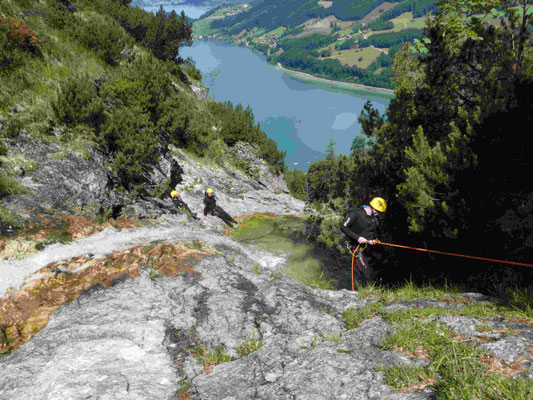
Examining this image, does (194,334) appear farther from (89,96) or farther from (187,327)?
(89,96)

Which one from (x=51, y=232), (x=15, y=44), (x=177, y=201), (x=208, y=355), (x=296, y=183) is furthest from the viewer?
(x=296, y=183)

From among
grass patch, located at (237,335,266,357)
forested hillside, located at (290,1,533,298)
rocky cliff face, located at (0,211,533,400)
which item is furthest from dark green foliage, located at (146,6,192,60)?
grass patch, located at (237,335,266,357)

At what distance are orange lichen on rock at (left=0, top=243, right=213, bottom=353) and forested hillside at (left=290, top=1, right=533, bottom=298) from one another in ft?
21.7

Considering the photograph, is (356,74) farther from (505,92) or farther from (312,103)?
(505,92)

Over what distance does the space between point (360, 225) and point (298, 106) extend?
148452 millimetres

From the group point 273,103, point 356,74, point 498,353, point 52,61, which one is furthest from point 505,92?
point 356,74

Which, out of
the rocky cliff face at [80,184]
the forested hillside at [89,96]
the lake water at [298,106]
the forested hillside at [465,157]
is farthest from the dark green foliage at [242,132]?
the lake water at [298,106]

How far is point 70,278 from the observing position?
6652 mm

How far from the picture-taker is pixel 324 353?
13.9 feet

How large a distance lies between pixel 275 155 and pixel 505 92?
77.5 ft

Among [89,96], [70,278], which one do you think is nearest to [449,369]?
[70,278]

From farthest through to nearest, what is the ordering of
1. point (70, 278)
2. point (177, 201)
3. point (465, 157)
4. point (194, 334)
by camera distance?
point (177, 201)
point (465, 157)
point (70, 278)
point (194, 334)

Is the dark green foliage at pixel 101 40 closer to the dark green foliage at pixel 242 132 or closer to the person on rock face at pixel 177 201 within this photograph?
the dark green foliage at pixel 242 132

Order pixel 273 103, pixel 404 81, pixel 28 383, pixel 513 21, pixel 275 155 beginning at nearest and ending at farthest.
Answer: pixel 28 383, pixel 513 21, pixel 404 81, pixel 275 155, pixel 273 103
